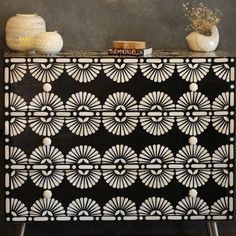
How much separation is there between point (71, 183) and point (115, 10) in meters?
0.98

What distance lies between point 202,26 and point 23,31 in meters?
0.92

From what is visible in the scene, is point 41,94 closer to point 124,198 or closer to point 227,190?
point 124,198

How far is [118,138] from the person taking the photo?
127 inches

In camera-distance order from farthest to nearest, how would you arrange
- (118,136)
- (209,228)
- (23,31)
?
(209,228) < (23,31) < (118,136)

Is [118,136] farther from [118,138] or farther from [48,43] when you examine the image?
[48,43]

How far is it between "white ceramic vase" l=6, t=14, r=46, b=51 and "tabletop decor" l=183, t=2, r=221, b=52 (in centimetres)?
79

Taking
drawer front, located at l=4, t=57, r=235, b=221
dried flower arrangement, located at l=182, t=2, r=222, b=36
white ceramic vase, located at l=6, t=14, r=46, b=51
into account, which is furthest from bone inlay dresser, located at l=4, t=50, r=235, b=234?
dried flower arrangement, located at l=182, t=2, r=222, b=36

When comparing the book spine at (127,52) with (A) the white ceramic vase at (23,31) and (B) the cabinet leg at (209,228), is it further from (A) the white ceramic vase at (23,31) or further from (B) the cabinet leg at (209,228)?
(B) the cabinet leg at (209,228)

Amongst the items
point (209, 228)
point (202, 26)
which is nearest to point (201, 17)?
point (202, 26)

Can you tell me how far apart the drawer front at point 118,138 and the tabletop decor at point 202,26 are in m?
0.24

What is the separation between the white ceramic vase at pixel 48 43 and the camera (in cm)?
325

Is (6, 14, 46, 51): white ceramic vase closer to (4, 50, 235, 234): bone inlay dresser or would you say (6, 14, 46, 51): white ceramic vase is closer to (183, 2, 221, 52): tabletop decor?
(4, 50, 235, 234): bone inlay dresser

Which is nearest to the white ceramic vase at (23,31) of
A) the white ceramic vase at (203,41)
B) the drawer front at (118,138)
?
the drawer front at (118,138)

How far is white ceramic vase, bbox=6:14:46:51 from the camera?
3.38 meters
